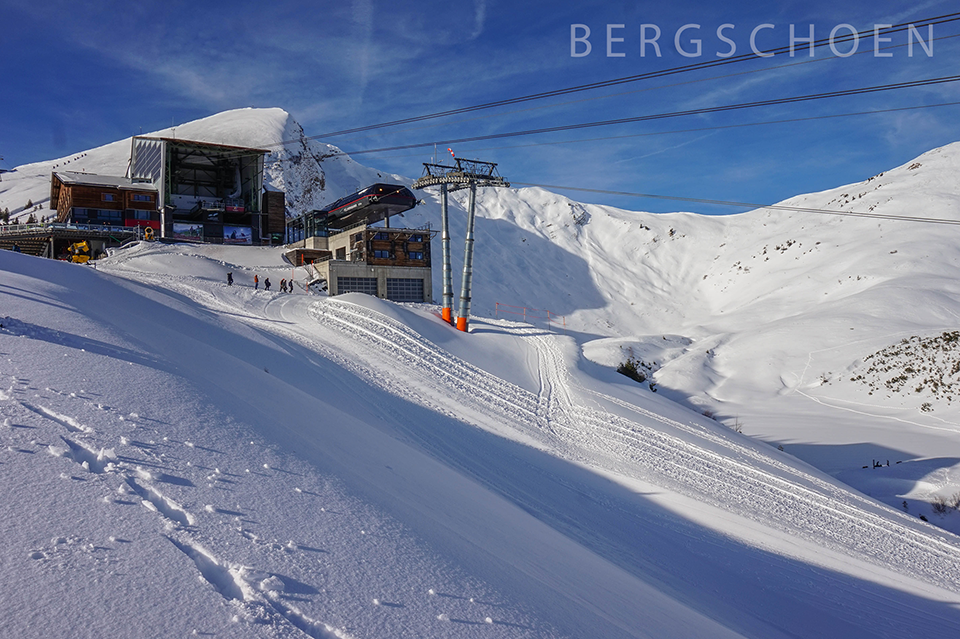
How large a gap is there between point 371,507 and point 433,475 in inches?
117

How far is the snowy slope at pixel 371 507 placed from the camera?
4.00 metres

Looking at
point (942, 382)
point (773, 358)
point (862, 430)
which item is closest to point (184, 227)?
point (773, 358)

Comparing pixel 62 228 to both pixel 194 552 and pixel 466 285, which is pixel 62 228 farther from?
pixel 194 552

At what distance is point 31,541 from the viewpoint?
385 cm

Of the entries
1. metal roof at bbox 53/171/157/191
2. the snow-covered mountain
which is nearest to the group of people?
the snow-covered mountain

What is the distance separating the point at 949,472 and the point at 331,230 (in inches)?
1881

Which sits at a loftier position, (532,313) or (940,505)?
(532,313)

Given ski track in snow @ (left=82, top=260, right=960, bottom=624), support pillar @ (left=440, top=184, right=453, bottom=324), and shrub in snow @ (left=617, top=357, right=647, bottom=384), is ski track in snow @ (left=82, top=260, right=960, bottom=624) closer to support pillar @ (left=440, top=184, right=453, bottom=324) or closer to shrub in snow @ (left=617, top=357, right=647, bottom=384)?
support pillar @ (left=440, top=184, right=453, bottom=324)

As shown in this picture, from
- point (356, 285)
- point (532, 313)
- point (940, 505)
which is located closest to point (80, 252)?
point (356, 285)

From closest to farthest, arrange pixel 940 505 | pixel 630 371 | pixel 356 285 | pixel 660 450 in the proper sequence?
pixel 660 450, pixel 940 505, pixel 630 371, pixel 356 285

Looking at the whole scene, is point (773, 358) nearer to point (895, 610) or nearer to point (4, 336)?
point (895, 610)

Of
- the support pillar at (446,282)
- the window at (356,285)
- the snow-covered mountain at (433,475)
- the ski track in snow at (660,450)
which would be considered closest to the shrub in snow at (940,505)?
the snow-covered mountain at (433,475)

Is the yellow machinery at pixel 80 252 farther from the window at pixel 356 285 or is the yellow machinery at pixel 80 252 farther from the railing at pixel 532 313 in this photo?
the railing at pixel 532 313

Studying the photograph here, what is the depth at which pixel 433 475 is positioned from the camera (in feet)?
28.8
